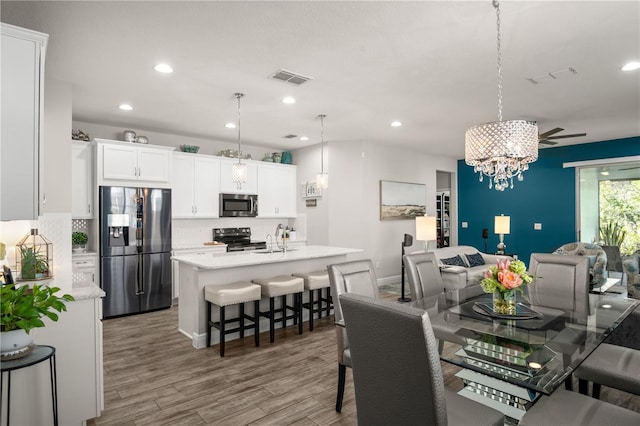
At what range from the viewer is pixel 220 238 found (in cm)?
624

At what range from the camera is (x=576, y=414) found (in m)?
1.55

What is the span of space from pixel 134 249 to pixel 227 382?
2789 millimetres

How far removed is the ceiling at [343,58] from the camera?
2.33 metres

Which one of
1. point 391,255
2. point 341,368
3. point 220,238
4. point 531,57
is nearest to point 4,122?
point 341,368

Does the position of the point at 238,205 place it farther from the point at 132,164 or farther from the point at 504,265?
the point at 504,265

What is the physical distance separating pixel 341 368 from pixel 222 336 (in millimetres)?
1427

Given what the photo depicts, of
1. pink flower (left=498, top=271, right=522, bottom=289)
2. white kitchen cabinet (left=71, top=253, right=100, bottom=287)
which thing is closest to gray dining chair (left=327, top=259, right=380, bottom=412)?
pink flower (left=498, top=271, right=522, bottom=289)

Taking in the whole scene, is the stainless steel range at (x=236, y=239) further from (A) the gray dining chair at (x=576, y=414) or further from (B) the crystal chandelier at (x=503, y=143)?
(A) the gray dining chair at (x=576, y=414)

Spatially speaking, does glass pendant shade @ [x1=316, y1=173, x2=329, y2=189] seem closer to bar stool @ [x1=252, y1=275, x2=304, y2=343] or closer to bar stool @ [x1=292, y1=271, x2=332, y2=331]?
bar stool @ [x1=292, y1=271, x2=332, y2=331]

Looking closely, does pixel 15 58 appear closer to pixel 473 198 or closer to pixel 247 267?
pixel 247 267

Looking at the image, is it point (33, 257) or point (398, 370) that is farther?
point (33, 257)

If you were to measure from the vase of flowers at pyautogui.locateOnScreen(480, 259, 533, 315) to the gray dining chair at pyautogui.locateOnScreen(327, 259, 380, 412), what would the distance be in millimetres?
773

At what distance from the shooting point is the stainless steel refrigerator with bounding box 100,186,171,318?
4.65 metres

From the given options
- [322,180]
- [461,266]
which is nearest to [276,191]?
[322,180]
